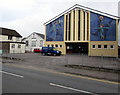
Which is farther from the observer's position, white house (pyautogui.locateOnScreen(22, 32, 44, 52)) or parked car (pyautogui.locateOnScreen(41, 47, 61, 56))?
white house (pyautogui.locateOnScreen(22, 32, 44, 52))

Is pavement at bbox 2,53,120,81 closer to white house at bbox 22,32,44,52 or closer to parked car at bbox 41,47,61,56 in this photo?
parked car at bbox 41,47,61,56

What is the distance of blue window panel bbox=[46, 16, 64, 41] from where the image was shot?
111 feet

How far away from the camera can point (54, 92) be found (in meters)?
5.32

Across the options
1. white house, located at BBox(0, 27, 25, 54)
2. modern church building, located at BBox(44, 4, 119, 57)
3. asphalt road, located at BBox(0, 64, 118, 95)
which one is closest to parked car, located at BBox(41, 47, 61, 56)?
modern church building, located at BBox(44, 4, 119, 57)

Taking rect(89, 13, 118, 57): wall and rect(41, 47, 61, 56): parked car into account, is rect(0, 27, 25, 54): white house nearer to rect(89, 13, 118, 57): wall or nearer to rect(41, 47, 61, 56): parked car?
rect(41, 47, 61, 56): parked car

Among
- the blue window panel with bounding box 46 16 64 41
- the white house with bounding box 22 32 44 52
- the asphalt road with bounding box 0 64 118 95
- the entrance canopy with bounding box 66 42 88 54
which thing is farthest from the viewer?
the white house with bounding box 22 32 44 52

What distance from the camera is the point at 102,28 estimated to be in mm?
29094

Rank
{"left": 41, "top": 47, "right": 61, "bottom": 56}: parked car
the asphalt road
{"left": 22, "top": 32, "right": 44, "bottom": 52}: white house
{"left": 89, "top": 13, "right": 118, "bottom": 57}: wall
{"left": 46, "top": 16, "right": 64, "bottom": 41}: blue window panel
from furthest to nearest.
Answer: {"left": 22, "top": 32, "right": 44, "bottom": 52}: white house → {"left": 46, "top": 16, "right": 64, "bottom": 41}: blue window panel → {"left": 41, "top": 47, "right": 61, "bottom": 56}: parked car → {"left": 89, "top": 13, "right": 118, "bottom": 57}: wall → the asphalt road

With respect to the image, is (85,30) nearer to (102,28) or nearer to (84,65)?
(102,28)

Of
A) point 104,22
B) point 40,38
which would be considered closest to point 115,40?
point 104,22

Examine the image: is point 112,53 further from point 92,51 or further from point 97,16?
point 97,16

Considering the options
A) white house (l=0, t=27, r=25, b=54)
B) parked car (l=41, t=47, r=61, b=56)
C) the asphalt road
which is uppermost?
white house (l=0, t=27, r=25, b=54)

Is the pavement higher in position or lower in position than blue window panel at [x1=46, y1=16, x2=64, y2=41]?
lower

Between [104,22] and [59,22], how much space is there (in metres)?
12.1
